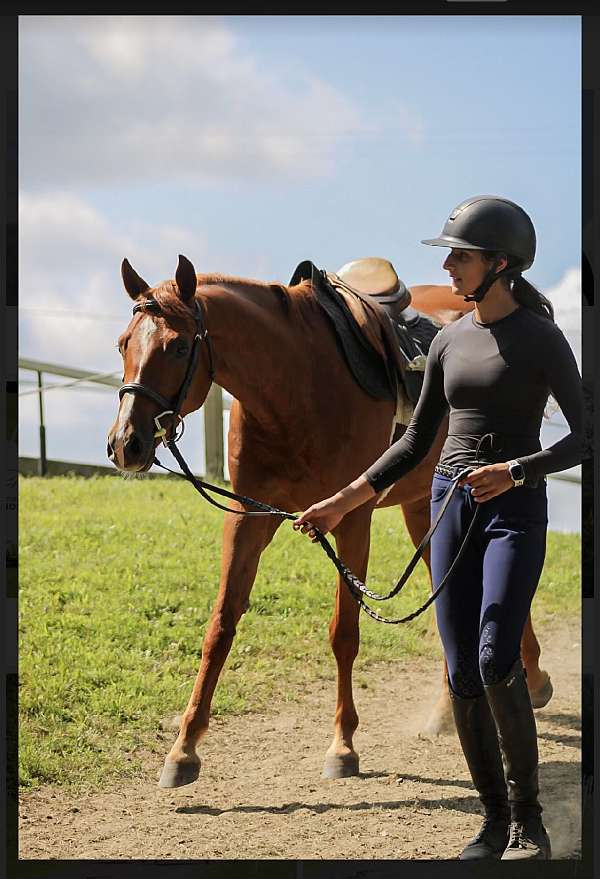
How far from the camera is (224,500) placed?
831 centimetres

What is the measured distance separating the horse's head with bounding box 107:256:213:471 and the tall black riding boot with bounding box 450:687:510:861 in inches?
51.7

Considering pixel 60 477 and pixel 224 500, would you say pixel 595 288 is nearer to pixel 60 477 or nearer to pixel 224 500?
pixel 224 500

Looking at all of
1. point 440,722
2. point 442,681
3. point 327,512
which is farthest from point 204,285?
point 442,681

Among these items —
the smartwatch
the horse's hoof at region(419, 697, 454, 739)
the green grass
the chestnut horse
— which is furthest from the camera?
the horse's hoof at region(419, 697, 454, 739)

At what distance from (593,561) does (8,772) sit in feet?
7.31

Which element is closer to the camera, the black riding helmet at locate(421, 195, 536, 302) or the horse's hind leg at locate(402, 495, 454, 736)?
the black riding helmet at locate(421, 195, 536, 302)

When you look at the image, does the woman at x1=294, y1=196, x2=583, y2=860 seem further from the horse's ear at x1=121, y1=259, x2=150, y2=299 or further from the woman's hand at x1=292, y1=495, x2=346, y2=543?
the horse's ear at x1=121, y1=259, x2=150, y2=299

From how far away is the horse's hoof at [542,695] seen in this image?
5.83m

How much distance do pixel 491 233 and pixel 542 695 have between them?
3218mm

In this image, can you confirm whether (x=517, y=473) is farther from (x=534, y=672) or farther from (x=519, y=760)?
(x=534, y=672)

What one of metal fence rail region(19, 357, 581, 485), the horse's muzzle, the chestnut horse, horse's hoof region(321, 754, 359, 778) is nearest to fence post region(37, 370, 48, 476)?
metal fence rail region(19, 357, 581, 485)

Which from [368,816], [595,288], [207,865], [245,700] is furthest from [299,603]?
[595,288]

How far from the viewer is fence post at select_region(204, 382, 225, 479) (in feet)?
29.2

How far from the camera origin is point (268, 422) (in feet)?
14.7
